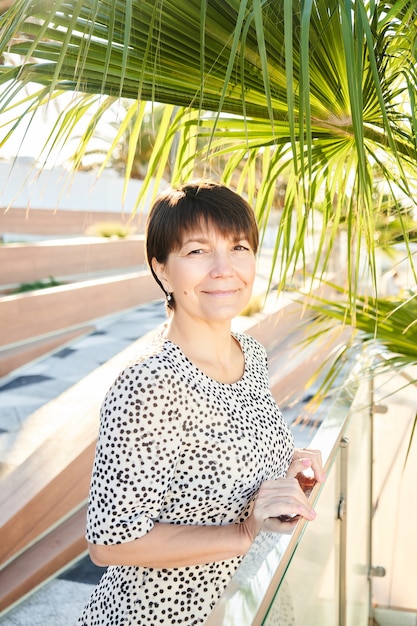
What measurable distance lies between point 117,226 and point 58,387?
6283 mm

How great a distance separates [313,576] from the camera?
1.60 metres

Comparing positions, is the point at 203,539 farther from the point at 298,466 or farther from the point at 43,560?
the point at 43,560

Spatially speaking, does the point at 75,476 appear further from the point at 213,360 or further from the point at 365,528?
the point at 213,360

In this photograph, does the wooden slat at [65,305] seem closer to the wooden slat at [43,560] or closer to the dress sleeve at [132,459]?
the wooden slat at [43,560]

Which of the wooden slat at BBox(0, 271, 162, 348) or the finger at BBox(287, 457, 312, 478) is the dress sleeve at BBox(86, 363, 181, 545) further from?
the wooden slat at BBox(0, 271, 162, 348)

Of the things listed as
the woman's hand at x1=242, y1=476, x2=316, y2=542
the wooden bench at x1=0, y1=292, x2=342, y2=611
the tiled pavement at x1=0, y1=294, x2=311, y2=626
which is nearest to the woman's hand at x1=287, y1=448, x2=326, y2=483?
the woman's hand at x1=242, y1=476, x2=316, y2=542

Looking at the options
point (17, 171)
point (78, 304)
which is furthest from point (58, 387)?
point (17, 171)

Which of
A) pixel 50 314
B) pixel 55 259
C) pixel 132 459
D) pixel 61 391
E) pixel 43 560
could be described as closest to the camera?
pixel 132 459

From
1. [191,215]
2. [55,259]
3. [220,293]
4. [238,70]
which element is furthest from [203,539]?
[55,259]

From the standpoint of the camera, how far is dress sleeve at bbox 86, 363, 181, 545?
4.39 feet

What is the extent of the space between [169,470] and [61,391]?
3985mm

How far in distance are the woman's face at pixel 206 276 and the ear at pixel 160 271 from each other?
0.03m

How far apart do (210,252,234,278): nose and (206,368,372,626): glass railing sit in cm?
47

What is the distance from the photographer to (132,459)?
1.34m
